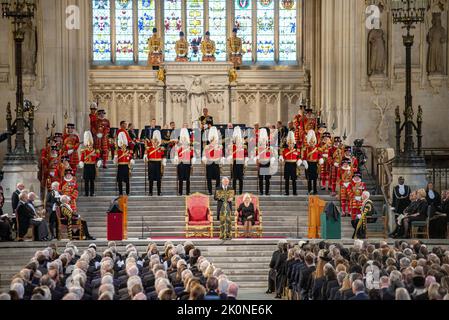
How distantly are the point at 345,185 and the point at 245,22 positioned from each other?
13231mm

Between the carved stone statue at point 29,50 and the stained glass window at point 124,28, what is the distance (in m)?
5.53

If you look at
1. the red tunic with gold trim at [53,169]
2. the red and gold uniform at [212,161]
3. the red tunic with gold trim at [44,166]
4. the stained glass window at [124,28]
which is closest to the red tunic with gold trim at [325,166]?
the red and gold uniform at [212,161]

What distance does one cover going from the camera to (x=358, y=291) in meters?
17.6

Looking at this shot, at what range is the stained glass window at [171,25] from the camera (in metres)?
43.3

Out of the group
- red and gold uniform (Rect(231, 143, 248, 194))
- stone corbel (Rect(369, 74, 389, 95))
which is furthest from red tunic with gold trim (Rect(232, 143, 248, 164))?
stone corbel (Rect(369, 74, 389, 95))

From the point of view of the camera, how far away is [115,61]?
141 ft

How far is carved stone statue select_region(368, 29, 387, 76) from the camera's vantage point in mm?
37656

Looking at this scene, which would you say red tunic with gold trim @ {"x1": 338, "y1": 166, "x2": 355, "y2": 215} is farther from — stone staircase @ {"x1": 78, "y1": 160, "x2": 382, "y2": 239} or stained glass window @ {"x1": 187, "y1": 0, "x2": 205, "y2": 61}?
stained glass window @ {"x1": 187, "y1": 0, "x2": 205, "y2": 61}

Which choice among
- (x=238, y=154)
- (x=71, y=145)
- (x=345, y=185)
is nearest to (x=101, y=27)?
(x=71, y=145)

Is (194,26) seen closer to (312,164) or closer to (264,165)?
(264,165)

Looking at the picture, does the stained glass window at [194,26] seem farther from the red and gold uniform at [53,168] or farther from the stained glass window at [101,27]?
the red and gold uniform at [53,168]

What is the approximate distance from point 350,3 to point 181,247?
51.9 ft

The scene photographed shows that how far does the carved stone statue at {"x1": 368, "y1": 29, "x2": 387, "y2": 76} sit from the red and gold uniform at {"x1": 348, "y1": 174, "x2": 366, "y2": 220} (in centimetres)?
746

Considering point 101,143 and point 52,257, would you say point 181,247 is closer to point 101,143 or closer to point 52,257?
point 52,257
